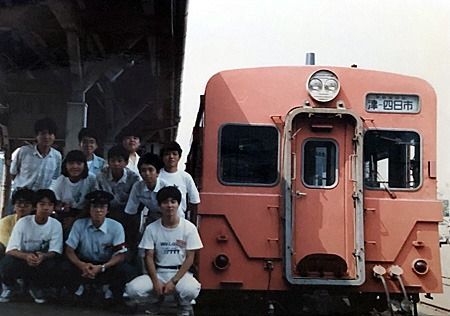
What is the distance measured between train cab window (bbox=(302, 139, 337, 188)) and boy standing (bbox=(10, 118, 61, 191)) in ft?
5.87

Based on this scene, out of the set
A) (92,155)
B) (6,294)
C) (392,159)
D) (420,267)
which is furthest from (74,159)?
(420,267)

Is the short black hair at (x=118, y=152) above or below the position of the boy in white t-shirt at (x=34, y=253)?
above

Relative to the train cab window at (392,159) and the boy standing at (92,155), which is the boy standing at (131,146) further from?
the train cab window at (392,159)

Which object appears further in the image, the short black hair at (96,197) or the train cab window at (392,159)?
the train cab window at (392,159)

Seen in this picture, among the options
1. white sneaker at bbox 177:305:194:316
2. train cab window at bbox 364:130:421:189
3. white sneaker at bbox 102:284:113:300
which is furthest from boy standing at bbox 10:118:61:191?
train cab window at bbox 364:130:421:189

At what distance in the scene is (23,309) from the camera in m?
4.68

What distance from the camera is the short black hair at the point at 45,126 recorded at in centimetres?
494

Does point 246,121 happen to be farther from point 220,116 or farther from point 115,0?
point 115,0

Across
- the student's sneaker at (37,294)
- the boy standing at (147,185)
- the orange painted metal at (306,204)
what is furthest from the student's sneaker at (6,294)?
the orange painted metal at (306,204)

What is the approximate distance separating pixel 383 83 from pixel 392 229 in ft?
3.59

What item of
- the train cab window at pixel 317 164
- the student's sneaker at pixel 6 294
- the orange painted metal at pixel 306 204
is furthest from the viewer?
the train cab window at pixel 317 164

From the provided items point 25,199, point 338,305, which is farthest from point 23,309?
point 338,305

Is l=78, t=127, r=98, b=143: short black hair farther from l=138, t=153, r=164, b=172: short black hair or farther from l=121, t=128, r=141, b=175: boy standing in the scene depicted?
l=138, t=153, r=164, b=172: short black hair

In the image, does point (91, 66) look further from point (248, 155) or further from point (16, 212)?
point (248, 155)
